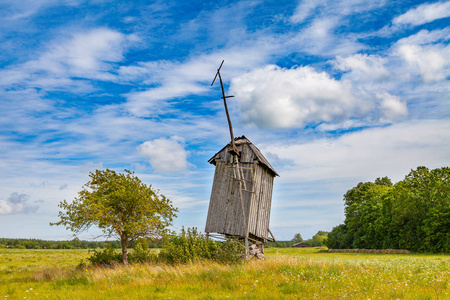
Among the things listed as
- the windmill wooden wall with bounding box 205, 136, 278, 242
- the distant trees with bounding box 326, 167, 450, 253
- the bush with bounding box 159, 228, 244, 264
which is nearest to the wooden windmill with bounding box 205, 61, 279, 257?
the windmill wooden wall with bounding box 205, 136, 278, 242

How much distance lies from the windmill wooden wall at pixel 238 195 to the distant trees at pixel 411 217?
2826cm

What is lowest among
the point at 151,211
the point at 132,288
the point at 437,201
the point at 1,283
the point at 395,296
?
the point at 1,283

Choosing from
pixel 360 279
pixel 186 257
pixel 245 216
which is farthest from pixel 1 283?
pixel 360 279

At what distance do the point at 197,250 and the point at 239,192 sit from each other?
4.98 m

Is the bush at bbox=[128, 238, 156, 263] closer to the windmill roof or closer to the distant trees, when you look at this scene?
the windmill roof

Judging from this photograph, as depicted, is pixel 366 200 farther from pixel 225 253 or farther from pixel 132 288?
pixel 132 288

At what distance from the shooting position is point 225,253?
20.1 meters

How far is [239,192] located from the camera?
2369 centimetres

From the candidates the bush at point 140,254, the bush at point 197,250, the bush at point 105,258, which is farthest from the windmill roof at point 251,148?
the bush at point 105,258

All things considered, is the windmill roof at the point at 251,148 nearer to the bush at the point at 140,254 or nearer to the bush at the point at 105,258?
the bush at the point at 140,254

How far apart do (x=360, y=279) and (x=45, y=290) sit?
1312 cm

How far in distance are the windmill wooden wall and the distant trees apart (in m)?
28.3

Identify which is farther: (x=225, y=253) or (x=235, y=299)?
(x=225, y=253)

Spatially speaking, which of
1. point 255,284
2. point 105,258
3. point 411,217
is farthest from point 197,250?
point 411,217
